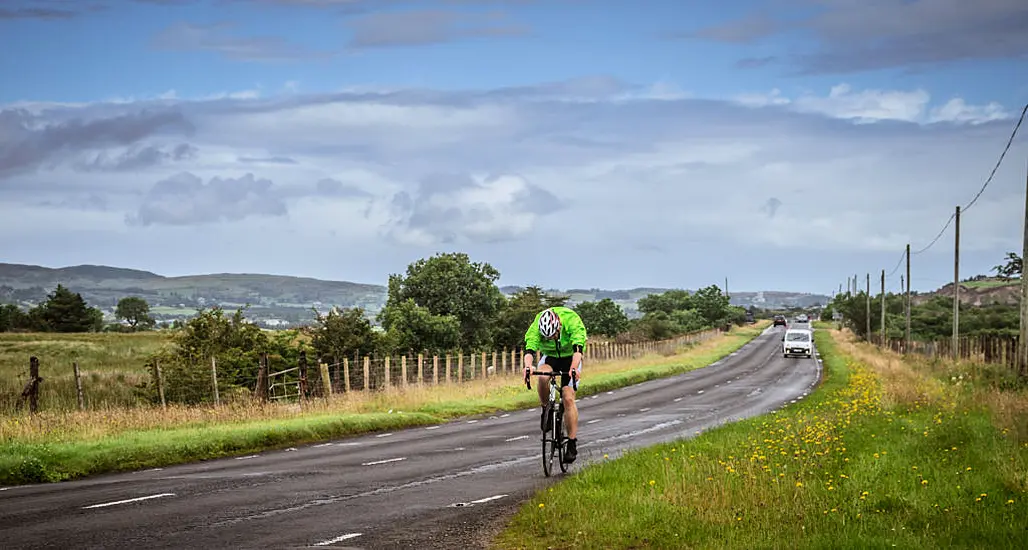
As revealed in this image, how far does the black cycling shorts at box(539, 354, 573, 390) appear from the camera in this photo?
13250mm

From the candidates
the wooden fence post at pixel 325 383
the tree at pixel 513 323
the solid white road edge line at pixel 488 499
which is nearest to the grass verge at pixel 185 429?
the wooden fence post at pixel 325 383

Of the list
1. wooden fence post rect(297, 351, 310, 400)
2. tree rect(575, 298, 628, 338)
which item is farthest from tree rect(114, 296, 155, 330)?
wooden fence post rect(297, 351, 310, 400)

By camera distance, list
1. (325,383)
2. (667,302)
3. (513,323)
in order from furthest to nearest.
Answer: (667,302), (513,323), (325,383)

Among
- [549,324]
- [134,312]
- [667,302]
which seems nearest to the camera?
[549,324]

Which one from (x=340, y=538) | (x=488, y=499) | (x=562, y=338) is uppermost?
(x=562, y=338)

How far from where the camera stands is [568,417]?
13773 mm

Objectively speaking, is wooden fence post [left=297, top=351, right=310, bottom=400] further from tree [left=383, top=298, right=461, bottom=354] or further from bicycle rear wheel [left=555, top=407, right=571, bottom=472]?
tree [left=383, top=298, right=461, bottom=354]

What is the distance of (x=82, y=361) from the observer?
6994 cm

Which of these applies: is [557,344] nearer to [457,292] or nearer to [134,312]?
[457,292]

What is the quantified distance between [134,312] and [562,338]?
173475 millimetres

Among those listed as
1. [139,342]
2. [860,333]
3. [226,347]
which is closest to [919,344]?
[860,333]

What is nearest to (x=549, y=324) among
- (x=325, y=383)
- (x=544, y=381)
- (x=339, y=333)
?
(x=544, y=381)

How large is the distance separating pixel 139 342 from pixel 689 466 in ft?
267

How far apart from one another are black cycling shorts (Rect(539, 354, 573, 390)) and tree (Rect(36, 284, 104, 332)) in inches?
4364
